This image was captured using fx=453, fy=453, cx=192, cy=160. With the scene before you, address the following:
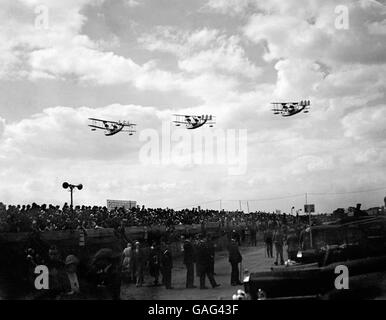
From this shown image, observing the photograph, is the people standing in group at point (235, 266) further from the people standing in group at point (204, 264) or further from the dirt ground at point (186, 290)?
the people standing in group at point (204, 264)

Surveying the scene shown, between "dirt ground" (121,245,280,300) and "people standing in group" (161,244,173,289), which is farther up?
"people standing in group" (161,244,173,289)

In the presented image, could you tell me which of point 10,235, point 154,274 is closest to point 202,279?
point 154,274

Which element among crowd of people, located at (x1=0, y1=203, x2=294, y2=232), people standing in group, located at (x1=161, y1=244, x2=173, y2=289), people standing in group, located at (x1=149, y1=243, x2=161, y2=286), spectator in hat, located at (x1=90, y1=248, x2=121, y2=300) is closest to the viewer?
spectator in hat, located at (x1=90, y1=248, x2=121, y2=300)

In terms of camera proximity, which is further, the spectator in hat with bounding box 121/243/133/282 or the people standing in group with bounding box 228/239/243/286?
the spectator in hat with bounding box 121/243/133/282

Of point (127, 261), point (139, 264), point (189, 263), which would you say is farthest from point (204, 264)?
point (127, 261)

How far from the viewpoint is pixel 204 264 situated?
12188 mm

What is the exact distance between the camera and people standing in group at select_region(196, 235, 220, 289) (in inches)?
473

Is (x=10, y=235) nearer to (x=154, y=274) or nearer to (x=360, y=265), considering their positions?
(x=154, y=274)

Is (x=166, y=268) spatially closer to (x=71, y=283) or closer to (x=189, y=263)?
(x=189, y=263)

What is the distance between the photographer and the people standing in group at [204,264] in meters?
12.0

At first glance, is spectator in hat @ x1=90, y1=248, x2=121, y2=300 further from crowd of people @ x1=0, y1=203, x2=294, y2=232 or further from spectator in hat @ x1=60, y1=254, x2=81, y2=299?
crowd of people @ x1=0, y1=203, x2=294, y2=232

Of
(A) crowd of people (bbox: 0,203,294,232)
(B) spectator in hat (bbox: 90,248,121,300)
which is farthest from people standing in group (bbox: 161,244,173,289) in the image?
(A) crowd of people (bbox: 0,203,294,232)

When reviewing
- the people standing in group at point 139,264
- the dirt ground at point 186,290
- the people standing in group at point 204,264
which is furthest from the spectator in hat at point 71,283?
the people standing in group at point 204,264
